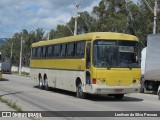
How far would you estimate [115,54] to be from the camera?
21656mm

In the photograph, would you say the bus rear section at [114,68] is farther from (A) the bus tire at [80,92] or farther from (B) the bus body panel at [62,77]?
(B) the bus body panel at [62,77]

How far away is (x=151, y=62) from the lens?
29.3 metres

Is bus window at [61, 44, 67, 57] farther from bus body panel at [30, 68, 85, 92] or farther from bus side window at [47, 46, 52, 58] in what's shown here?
bus side window at [47, 46, 52, 58]

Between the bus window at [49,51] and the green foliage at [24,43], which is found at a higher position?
the green foliage at [24,43]

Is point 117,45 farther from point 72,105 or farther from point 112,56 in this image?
point 72,105

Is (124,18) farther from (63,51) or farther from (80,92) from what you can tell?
(80,92)

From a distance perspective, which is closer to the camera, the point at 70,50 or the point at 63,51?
the point at 70,50

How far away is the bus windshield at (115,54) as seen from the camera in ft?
70.4

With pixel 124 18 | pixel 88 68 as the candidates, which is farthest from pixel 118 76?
pixel 124 18

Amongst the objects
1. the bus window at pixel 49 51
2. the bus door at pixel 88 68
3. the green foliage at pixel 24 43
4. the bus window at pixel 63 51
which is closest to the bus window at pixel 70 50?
the bus window at pixel 63 51

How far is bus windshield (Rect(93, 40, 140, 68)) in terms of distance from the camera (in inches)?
845

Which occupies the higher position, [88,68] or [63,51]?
[63,51]

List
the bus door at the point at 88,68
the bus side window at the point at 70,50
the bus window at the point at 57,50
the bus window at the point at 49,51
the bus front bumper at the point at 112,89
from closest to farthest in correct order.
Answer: the bus front bumper at the point at 112,89
the bus door at the point at 88,68
the bus side window at the point at 70,50
the bus window at the point at 57,50
the bus window at the point at 49,51

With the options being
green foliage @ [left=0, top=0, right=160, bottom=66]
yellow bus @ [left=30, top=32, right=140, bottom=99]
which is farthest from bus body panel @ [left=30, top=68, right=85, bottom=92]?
green foliage @ [left=0, top=0, right=160, bottom=66]
